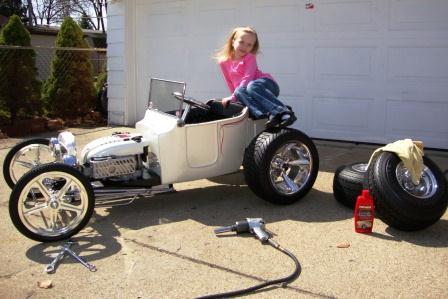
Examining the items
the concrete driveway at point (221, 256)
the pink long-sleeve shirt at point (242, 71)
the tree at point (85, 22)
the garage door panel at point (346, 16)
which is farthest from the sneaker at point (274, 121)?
the tree at point (85, 22)

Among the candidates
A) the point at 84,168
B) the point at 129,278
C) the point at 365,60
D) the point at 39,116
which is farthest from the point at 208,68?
the point at 129,278

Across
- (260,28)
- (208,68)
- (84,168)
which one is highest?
(260,28)

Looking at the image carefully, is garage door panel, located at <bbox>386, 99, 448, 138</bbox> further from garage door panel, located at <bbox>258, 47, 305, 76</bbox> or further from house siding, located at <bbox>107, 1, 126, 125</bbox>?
house siding, located at <bbox>107, 1, 126, 125</bbox>

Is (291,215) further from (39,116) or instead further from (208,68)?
(39,116)

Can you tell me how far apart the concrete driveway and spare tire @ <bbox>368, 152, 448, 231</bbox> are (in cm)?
16

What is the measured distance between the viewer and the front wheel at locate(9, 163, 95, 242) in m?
3.94

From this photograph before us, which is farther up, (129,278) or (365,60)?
(365,60)

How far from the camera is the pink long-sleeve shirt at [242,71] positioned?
214 inches

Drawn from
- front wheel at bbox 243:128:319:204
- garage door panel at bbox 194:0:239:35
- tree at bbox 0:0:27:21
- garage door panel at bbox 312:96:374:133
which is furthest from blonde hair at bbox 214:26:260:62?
tree at bbox 0:0:27:21

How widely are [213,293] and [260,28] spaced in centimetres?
598

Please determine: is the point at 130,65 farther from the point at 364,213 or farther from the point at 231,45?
the point at 364,213

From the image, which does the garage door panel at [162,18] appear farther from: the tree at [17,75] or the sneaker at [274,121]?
the sneaker at [274,121]

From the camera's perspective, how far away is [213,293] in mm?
3344

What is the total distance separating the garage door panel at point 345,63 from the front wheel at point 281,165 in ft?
9.83
